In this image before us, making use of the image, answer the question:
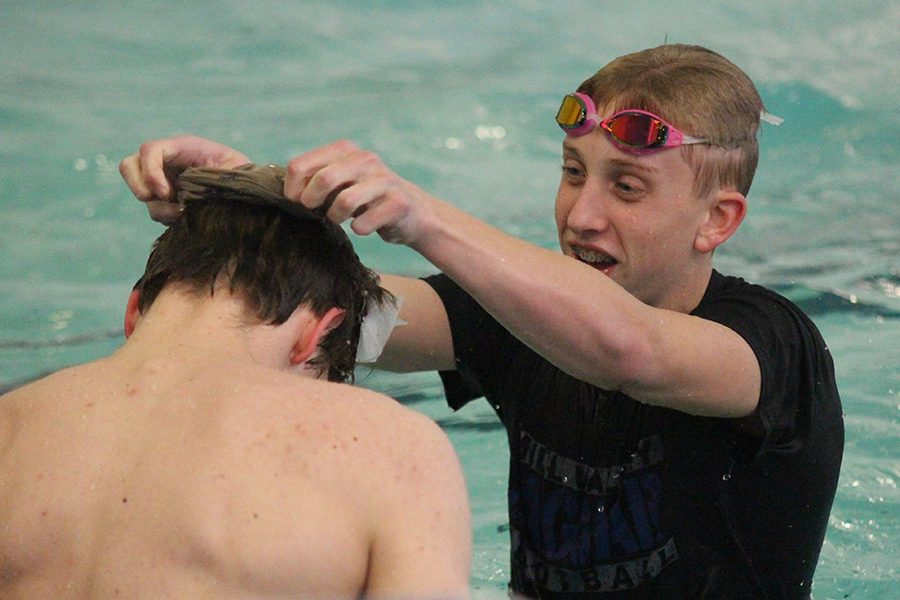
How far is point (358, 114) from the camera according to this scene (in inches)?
351

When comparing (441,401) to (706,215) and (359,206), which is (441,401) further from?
(359,206)

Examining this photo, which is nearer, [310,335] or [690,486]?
[310,335]

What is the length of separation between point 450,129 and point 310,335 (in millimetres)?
6406

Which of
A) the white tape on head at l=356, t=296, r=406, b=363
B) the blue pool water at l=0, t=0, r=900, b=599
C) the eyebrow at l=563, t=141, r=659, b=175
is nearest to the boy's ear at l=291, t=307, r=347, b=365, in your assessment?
the white tape on head at l=356, t=296, r=406, b=363

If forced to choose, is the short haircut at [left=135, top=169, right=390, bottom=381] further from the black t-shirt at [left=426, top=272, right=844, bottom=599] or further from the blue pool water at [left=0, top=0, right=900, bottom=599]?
the blue pool water at [left=0, top=0, right=900, bottom=599]

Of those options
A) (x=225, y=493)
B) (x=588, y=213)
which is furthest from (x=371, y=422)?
(x=588, y=213)

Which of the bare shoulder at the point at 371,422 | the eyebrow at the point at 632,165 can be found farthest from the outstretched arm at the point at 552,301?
the eyebrow at the point at 632,165

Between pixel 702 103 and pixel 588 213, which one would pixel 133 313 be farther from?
pixel 702 103

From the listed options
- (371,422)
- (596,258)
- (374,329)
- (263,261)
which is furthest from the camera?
(596,258)

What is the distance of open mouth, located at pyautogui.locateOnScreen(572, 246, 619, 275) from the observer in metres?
3.21

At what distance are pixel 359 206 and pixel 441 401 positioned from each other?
3.32 metres

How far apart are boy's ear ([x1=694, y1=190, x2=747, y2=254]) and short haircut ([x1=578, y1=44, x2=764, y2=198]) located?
34mm

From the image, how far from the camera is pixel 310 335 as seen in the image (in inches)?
95.8

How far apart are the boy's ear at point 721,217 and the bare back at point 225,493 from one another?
127 centimetres
